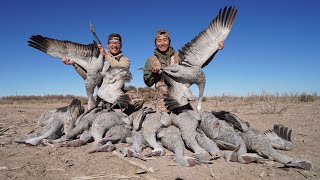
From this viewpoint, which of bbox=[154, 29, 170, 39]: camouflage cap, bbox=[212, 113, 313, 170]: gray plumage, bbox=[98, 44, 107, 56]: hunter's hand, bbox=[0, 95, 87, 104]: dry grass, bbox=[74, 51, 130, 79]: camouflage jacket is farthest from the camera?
bbox=[0, 95, 87, 104]: dry grass

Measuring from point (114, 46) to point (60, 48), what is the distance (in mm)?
1037

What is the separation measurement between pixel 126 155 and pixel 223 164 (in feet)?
4.66

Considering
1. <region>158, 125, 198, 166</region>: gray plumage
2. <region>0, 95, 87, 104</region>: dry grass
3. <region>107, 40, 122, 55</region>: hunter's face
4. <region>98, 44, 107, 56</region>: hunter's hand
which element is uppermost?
<region>107, 40, 122, 55</region>: hunter's face

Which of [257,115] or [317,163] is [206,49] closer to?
[317,163]

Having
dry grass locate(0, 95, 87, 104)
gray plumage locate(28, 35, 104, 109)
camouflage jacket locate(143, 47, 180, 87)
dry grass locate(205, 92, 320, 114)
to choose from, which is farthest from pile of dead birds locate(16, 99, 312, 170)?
dry grass locate(0, 95, 87, 104)

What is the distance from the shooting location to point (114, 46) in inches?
243

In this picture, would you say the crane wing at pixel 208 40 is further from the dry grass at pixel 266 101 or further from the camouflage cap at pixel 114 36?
the dry grass at pixel 266 101

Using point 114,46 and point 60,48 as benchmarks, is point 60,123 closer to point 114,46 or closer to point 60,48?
point 60,48

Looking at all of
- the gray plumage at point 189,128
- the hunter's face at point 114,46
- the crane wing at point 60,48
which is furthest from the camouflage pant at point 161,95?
the crane wing at point 60,48

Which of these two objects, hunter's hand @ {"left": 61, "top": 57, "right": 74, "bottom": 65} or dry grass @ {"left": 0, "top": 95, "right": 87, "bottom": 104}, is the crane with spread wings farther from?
dry grass @ {"left": 0, "top": 95, "right": 87, "bottom": 104}

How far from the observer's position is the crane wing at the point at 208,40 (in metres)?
5.42

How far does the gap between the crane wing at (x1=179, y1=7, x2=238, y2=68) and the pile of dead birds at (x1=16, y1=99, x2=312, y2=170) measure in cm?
97

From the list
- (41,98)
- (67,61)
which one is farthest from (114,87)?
(41,98)

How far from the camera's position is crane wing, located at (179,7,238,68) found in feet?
17.8
